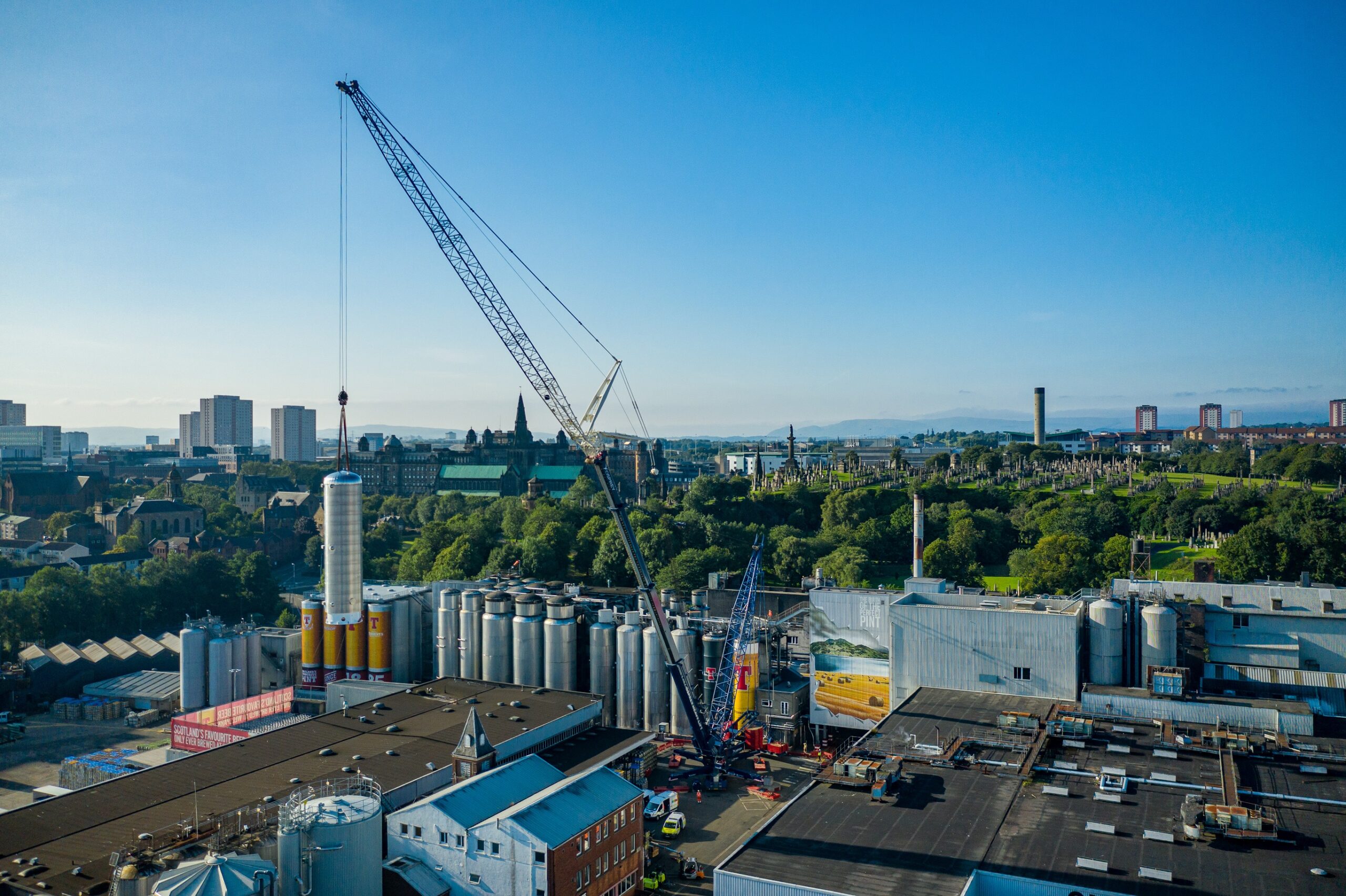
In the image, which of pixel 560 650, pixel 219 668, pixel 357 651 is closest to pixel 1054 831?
pixel 560 650

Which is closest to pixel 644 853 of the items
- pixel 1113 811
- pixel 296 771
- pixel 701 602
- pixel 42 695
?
pixel 296 771

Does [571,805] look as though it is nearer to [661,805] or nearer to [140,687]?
[661,805]

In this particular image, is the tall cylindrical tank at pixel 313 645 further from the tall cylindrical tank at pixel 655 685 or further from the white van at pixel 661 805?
the white van at pixel 661 805

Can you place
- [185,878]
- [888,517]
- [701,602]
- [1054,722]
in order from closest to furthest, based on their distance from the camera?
[185,878] < [1054,722] < [701,602] < [888,517]

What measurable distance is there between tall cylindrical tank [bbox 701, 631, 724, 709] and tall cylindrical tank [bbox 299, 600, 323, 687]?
23.5m

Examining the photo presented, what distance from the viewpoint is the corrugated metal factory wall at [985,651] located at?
Answer: 4078cm

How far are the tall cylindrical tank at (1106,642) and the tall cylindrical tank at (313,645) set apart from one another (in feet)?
138

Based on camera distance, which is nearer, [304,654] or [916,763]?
[916,763]

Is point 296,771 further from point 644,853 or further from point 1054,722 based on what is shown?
point 1054,722

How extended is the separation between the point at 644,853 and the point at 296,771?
41.8ft

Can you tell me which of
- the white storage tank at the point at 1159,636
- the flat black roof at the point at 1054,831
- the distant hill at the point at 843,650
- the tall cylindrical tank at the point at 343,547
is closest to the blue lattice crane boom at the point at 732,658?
the distant hill at the point at 843,650

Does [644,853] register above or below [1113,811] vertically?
below

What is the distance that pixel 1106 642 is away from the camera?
41.4 metres

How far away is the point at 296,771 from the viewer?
1316 inches
